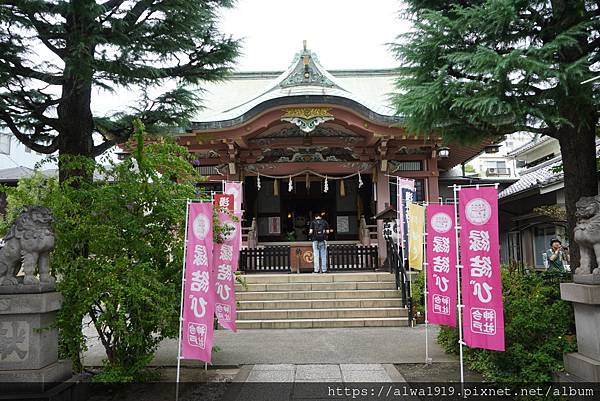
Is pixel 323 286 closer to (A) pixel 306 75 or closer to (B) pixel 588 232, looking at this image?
(B) pixel 588 232

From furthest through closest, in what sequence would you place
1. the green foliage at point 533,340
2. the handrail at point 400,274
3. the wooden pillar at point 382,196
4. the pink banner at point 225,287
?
the wooden pillar at point 382,196 → the handrail at point 400,274 → the pink banner at point 225,287 → the green foliage at point 533,340

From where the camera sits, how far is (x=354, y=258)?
12227 millimetres

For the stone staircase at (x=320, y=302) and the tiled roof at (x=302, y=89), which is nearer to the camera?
the stone staircase at (x=320, y=302)

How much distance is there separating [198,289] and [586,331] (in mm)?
4292

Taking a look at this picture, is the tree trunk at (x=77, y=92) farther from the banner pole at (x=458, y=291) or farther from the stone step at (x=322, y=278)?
the stone step at (x=322, y=278)

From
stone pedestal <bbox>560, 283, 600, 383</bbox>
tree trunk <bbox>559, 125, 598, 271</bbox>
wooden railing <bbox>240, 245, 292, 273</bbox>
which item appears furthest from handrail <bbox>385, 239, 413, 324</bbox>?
stone pedestal <bbox>560, 283, 600, 383</bbox>

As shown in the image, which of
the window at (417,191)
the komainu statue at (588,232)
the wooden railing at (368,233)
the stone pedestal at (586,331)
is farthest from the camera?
the window at (417,191)

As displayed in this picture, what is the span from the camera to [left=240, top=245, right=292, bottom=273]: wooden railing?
1220 centimetres

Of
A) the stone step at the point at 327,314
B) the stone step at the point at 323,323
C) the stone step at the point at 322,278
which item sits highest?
the stone step at the point at 322,278

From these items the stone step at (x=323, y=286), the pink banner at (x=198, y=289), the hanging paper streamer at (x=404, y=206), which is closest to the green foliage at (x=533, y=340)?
the pink banner at (x=198, y=289)

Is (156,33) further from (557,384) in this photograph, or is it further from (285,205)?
(285,205)

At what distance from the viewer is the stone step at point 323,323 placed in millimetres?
8992

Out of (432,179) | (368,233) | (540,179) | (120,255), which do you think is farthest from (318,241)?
(540,179)

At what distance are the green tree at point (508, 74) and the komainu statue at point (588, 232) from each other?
36.2 inches
